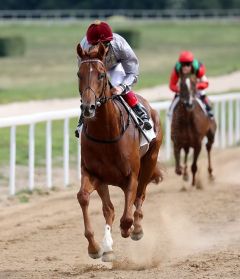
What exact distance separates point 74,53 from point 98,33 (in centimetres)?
4055

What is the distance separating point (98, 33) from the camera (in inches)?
311

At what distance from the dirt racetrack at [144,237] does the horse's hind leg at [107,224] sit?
0.46 ft

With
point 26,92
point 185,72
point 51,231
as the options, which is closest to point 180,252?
point 51,231

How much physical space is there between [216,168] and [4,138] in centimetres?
359

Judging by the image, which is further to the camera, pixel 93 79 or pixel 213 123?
pixel 213 123

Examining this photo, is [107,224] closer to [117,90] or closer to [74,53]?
[117,90]

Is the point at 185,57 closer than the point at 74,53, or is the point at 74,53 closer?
the point at 185,57

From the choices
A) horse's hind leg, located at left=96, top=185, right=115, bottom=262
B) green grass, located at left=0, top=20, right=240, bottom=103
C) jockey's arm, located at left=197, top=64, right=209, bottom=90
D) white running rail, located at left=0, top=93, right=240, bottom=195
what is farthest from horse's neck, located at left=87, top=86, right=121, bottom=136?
green grass, located at left=0, top=20, right=240, bottom=103

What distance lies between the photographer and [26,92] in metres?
29.9

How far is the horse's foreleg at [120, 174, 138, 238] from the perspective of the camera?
25.9 ft

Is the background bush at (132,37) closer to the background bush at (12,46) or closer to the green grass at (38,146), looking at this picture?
the background bush at (12,46)

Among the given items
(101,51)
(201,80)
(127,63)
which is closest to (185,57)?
(201,80)

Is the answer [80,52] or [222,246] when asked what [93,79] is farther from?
[222,246]

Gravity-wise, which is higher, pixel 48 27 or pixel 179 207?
pixel 179 207
